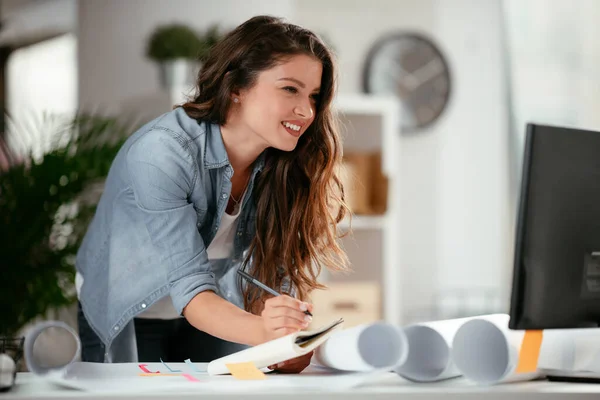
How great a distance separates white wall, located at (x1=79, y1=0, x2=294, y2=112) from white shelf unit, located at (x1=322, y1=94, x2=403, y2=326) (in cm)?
88

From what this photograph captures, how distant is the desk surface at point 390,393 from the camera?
3.31ft

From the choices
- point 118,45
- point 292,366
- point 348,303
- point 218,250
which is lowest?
point 348,303

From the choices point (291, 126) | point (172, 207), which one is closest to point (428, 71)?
point (291, 126)

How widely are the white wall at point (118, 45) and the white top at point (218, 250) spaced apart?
1956 millimetres

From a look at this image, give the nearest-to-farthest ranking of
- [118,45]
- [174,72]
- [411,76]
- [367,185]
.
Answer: [174,72] → [118,45] → [367,185] → [411,76]

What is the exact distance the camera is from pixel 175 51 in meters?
3.61

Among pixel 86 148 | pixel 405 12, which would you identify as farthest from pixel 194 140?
pixel 405 12

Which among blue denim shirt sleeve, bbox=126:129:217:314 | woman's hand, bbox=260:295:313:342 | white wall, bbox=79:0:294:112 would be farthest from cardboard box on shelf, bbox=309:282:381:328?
woman's hand, bbox=260:295:313:342

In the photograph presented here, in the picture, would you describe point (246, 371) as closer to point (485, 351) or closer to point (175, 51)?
point (485, 351)

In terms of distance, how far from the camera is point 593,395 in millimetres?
1080

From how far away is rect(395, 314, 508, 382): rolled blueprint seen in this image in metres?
1.16

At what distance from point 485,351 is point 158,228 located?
642mm

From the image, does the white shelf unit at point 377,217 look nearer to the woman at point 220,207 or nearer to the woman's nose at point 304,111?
the woman at point 220,207

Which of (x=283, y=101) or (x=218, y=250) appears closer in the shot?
(x=283, y=101)
